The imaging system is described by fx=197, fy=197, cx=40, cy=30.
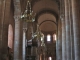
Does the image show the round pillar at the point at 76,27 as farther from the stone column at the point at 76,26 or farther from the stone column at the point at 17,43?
the stone column at the point at 17,43

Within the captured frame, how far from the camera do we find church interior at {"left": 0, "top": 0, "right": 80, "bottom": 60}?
615 inches

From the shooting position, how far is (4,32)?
16125mm

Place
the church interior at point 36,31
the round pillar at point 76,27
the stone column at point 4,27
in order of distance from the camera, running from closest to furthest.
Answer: the round pillar at point 76,27
the stone column at point 4,27
the church interior at point 36,31

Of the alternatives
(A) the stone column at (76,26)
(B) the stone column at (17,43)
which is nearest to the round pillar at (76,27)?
(A) the stone column at (76,26)

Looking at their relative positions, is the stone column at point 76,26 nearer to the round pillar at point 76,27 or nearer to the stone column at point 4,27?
the round pillar at point 76,27

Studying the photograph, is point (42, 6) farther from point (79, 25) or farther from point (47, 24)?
point (79, 25)

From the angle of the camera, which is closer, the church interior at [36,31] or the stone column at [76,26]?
the stone column at [76,26]

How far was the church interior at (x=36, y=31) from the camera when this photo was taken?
51.3 ft

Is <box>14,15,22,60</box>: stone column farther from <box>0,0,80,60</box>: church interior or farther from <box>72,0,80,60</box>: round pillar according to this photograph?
<box>72,0,80,60</box>: round pillar

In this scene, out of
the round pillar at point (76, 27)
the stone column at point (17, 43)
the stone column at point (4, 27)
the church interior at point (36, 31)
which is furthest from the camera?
the stone column at point (17, 43)

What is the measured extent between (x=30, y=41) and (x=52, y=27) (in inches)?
565

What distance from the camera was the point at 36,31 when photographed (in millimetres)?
29484

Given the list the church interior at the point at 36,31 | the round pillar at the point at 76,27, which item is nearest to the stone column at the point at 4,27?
the church interior at the point at 36,31

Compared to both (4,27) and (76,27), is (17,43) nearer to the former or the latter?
(4,27)
